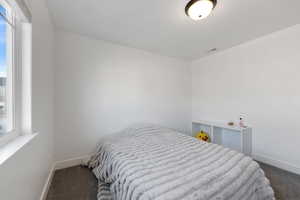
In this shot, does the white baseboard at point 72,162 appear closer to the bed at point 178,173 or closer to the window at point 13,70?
the bed at point 178,173

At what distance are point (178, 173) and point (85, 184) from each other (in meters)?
1.40

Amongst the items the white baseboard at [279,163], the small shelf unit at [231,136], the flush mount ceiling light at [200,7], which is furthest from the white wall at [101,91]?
the white baseboard at [279,163]

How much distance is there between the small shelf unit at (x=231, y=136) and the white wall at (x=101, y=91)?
0.96 m

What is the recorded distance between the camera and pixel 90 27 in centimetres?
217

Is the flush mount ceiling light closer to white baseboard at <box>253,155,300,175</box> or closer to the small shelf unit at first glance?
the small shelf unit

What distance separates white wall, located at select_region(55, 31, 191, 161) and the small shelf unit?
37.8 inches

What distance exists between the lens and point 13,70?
104 centimetres

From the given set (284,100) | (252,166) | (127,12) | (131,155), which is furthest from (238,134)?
(127,12)

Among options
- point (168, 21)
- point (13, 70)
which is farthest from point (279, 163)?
point (13, 70)

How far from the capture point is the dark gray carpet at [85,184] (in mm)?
1591

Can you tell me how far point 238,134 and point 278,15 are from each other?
215 centimetres

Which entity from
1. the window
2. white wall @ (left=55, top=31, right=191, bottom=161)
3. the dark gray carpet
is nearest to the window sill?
the window

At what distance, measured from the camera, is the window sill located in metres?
0.74

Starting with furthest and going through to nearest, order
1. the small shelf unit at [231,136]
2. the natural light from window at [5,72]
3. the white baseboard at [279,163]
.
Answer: the small shelf unit at [231,136] < the white baseboard at [279,163] < the natural light from window at [5,72]
